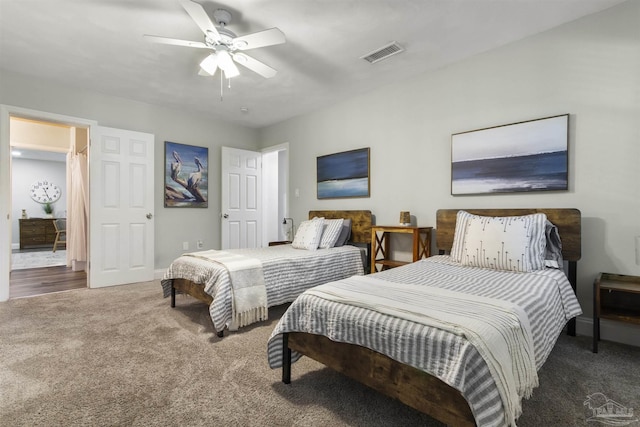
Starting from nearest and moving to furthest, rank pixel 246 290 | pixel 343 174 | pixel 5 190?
pixel 246 290, pixel 5 190, pixel 343 174

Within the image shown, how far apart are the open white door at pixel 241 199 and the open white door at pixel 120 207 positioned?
3.63 ft

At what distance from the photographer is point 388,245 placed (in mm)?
3807

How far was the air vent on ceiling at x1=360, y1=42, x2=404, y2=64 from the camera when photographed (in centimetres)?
286

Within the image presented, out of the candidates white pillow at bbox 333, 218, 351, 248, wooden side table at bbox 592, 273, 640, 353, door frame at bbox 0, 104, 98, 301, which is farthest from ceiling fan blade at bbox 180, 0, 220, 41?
wooden side table at bbox 592, 273, 640, 353

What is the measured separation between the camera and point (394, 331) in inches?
50.6

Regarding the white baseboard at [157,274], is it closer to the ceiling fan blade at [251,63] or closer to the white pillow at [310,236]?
the white pillow at [310,236]

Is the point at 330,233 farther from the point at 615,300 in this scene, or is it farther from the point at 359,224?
the point at 615,300

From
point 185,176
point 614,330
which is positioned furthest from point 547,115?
point 185,176

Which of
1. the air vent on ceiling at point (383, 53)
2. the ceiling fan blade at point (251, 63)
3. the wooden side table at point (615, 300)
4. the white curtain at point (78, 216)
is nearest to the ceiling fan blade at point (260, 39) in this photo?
the ceiling fan blade at point (251, 63)

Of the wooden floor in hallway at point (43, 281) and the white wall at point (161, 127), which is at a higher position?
the white wall at point (161, 127)

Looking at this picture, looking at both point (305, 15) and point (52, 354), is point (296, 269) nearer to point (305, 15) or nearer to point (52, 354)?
point (52, 354)

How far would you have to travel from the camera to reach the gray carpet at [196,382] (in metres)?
1.49

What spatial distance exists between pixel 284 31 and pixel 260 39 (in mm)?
399

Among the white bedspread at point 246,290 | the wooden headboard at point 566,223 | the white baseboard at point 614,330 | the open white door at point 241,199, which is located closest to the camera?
the white baseboard at point 614,330
